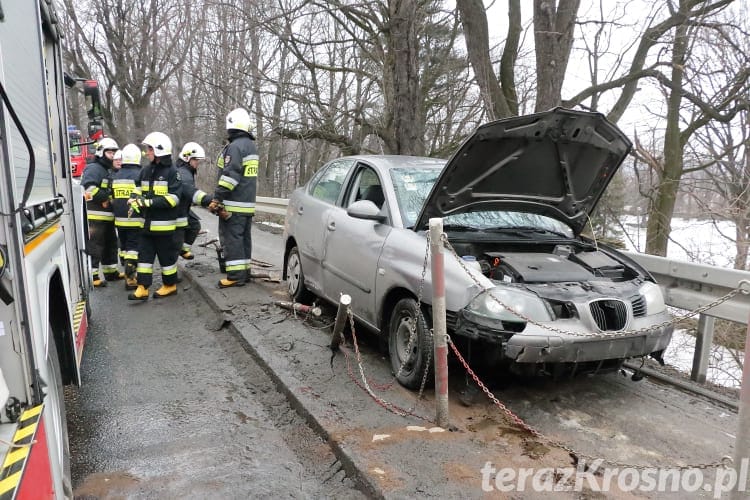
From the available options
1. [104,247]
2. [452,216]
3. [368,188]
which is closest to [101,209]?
[104,247]

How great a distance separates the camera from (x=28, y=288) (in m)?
1.91

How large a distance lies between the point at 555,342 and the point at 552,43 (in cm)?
678

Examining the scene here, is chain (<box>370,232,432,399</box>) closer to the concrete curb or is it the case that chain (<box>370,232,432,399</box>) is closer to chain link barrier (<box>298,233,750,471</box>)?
chain link barrier (<box>298,233,750,471</box>)

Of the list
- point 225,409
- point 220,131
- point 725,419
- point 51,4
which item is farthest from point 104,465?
point 220,131

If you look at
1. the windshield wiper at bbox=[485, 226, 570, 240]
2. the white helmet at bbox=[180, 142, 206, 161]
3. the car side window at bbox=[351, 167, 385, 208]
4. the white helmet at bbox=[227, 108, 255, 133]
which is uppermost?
the white helmet at bbox=[227, 108, 255, 133]

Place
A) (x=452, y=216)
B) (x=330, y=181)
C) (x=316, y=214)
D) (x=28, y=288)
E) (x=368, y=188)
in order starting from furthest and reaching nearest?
(x=330, y=181) → (x=316, y=214) → (x=368, y=188) → (x=452, y=216) → (x=28, y=288)

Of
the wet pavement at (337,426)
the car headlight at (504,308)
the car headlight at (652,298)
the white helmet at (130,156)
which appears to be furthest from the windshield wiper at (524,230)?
the white helmet at (130,156)

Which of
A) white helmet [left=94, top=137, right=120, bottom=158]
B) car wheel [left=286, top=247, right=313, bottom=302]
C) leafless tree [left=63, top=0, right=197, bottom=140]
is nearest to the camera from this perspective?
car wheel [left=286, top=247, right=313, bottom=302]

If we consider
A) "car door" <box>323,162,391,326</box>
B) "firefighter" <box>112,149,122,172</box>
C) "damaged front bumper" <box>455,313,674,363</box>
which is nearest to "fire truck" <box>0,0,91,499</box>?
"car door" <box>323,162,391,326</box>

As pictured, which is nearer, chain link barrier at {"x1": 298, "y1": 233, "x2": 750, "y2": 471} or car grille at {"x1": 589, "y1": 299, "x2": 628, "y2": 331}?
chain link barrier at {"x1": 298, "y1": 233, "x2": 750, "y2": 471}

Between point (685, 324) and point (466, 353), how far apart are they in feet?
12.2

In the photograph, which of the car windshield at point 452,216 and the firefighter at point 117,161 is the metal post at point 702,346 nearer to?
the car windshield at point 452,216

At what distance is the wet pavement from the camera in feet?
8.98

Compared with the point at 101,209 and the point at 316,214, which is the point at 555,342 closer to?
the point at 316,214
